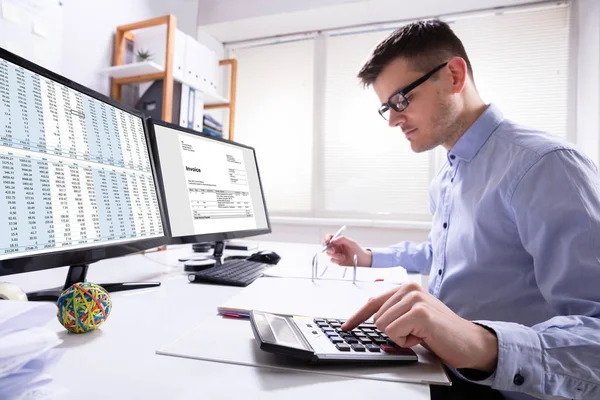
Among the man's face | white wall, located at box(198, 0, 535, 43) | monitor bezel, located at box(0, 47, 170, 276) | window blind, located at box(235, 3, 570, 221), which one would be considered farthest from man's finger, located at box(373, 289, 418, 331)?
white wall, located at box(198, 0, 535, 43)

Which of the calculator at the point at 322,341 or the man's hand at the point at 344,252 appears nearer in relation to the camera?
the calculator at the point at 322,341

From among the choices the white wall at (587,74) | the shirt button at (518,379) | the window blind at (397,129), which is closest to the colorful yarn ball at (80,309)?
the shirt button at (518,379)

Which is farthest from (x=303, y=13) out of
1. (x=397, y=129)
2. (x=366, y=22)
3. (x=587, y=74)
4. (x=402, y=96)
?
(x=402, y=96)

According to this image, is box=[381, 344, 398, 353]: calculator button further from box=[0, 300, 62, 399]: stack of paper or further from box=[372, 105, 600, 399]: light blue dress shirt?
box=[0, 300, 62, 399]: stack of paper

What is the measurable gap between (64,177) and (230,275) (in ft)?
1.37

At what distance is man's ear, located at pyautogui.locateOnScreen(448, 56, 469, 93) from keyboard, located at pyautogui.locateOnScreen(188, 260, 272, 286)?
2.26 feet

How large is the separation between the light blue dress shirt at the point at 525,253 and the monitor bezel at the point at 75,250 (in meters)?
0.63

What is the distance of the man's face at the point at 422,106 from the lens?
0.92 m

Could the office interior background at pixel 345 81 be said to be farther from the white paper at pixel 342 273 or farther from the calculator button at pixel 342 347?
the calculator button at pixel 342 347

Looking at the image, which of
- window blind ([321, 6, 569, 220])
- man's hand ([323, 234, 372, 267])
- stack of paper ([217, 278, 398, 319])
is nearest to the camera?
stack of paper ([217, 278, 398, 319])

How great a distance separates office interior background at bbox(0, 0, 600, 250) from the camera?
2256 mm

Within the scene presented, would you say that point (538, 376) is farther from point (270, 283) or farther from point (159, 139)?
point (159, 139)

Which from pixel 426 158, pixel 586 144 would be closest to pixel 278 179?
pixel 426 158

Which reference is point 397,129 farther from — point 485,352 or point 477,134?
point 485,352
